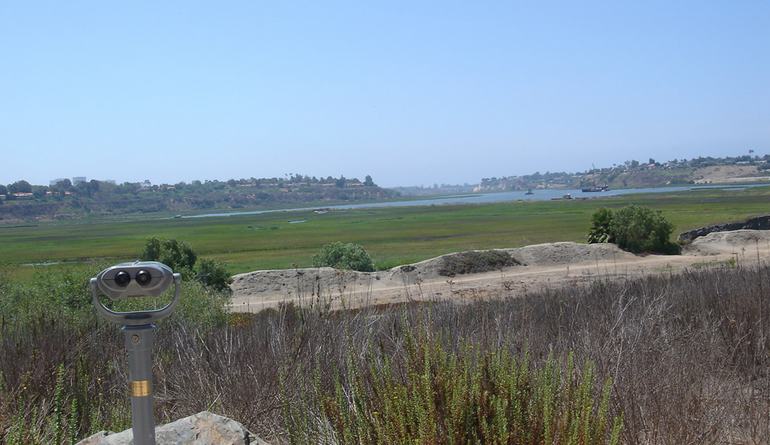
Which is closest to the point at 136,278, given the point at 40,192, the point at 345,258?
the point at 345,258

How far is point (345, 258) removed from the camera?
36.6 meters

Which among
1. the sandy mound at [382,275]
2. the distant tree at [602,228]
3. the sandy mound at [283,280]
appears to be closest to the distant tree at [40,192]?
the distant tree at [602,228]

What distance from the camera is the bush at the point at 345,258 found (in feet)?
119

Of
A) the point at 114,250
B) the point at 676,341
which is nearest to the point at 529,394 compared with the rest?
the point at 676,341

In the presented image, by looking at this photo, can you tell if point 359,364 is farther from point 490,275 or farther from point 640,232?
point 640,232

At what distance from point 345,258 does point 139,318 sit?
3265 centimetres

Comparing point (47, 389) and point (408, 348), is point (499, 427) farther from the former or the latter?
point (47, 389)

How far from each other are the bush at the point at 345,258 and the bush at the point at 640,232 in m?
12.7

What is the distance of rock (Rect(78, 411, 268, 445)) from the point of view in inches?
197

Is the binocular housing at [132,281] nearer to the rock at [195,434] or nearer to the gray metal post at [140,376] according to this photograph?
the gray metal post at [140,376]

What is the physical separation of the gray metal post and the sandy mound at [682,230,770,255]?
36.9m

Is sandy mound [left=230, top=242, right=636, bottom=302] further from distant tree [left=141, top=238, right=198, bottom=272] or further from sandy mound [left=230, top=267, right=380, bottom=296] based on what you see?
distant tree [left=141, top=238, right=198, bottom=272]

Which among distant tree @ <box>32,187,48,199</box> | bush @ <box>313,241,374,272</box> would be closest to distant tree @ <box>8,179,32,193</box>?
distant tree @ <box>32,187,48,199</box>

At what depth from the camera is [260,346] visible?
8844 mm
